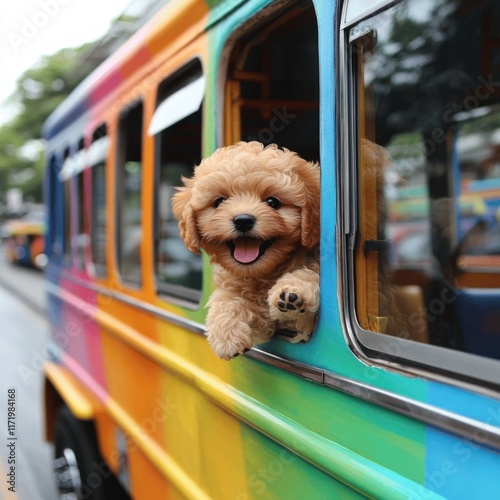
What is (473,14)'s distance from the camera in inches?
111

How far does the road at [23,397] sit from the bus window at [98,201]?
877mm

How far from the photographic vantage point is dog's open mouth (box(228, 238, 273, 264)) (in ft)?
5.23

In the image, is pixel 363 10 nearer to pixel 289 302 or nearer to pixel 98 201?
pixel 289 302

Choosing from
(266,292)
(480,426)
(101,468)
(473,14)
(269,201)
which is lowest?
(101,468)

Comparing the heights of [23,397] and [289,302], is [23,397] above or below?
below

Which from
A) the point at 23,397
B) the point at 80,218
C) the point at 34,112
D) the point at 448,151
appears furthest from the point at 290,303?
the point at 34,112

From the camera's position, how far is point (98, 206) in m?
3.86

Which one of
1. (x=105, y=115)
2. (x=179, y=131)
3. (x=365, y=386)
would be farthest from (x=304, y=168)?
(x=105, y=115)

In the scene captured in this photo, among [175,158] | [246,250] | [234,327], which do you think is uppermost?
[175,158]

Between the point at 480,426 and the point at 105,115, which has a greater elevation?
the point at 105,115

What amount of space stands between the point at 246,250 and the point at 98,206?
96.3 inches

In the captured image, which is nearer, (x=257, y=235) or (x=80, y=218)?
(x=257, y=235)

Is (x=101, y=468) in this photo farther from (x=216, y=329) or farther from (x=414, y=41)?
(x=414, y=41)

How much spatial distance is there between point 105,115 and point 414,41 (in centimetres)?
172
